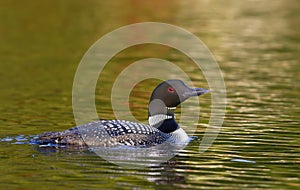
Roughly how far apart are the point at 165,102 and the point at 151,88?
4282 millimetres

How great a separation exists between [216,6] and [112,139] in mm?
22663

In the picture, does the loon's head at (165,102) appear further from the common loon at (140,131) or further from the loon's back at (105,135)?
the loon's back at (105,135)

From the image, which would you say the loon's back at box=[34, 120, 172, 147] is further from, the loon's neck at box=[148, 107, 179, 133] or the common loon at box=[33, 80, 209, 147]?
the loon's neck at box=[148, 107, 179, 133]

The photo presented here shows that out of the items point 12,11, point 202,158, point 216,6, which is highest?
point 216,6

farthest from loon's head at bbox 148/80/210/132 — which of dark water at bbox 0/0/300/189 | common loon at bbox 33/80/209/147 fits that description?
dark water at bbox 0/0/300/189

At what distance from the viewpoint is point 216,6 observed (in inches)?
1222

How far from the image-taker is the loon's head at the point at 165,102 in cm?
962

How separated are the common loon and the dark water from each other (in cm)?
22

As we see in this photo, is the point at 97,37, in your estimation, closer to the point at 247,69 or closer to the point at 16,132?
the point at 247,69

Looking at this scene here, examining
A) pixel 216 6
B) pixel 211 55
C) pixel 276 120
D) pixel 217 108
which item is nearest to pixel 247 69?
pixel 211 55

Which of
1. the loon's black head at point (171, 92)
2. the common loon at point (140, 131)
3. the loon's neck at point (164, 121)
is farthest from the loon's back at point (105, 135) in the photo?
the loon's black head at point (171, 92)

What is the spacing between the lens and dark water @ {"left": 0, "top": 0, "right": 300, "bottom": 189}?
7762 mm

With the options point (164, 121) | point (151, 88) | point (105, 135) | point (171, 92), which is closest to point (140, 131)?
point (105, 135)

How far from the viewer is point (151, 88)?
45.8 ft
